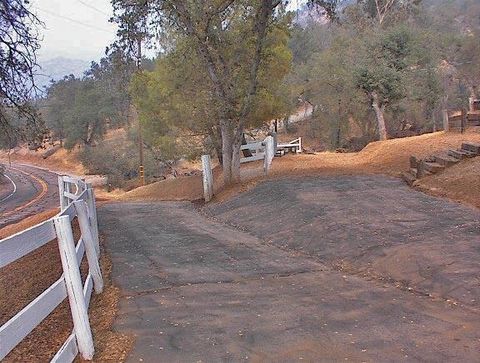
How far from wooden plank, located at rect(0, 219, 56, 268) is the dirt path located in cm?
117

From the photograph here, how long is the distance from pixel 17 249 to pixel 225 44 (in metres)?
13.9

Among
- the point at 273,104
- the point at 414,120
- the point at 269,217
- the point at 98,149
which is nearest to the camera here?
the point at 269,217

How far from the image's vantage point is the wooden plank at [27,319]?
9.86 feet

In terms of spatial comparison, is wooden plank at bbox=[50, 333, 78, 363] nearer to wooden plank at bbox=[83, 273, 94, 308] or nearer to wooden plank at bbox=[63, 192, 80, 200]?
wooden plank at bbox=[83, 273, 94, 308]

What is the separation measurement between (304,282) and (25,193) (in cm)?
5065

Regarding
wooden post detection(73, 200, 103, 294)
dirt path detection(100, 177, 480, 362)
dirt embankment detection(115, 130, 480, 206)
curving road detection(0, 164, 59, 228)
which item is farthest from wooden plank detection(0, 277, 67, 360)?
curving road detection(0, 164, 59, 228)

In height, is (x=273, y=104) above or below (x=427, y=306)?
above

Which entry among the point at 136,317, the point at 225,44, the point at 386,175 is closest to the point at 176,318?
the point at 136,317

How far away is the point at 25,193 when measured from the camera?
52.2 metres

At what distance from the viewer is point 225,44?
1653cm

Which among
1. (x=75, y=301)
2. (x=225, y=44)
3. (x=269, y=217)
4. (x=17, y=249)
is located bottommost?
(x=269, y=217)

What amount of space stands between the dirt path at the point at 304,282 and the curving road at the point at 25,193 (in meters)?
24.4

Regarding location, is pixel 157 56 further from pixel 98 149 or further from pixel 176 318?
pixel 98 149

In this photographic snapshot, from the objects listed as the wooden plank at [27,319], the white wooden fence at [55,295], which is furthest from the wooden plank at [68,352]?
the wooden plank at [27,319]
